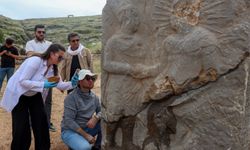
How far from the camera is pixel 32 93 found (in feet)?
17.7

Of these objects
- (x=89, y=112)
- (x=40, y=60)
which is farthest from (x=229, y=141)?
(x=40, y=60)

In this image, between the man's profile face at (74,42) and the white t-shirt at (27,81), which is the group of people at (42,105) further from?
the man's profile face at (74,42)

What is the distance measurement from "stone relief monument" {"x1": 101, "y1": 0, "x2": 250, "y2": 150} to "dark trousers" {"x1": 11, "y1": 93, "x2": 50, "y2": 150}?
126 centimetres

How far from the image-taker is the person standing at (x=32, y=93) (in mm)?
5152

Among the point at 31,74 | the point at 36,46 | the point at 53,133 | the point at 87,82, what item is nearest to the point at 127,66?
the point at 87,82

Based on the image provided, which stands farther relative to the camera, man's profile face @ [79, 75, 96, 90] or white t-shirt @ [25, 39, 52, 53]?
white t-shirt @ [25, 39, 52, 53]

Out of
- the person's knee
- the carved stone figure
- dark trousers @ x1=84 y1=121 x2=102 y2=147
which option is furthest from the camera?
dark trousers @ x1=84 y1=121 x2=102 y2=147

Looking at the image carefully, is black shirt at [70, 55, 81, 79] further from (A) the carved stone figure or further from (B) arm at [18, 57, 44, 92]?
(A) the carved stone figure

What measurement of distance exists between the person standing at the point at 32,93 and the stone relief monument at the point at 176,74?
3.21 feet

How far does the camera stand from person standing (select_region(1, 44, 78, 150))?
515 cm

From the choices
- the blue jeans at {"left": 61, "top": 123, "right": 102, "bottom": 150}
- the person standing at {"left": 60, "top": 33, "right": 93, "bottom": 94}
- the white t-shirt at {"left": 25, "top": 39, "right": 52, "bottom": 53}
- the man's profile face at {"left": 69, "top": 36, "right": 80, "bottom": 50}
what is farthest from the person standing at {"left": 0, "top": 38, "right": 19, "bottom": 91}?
the blue jeans at {"left": 61, "top": 123, "right": 102, "bottom": 150}

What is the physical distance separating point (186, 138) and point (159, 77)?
655 millimetres

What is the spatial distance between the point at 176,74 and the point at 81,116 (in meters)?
1.89

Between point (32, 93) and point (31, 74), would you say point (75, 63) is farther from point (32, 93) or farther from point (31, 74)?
point (31, 74)
